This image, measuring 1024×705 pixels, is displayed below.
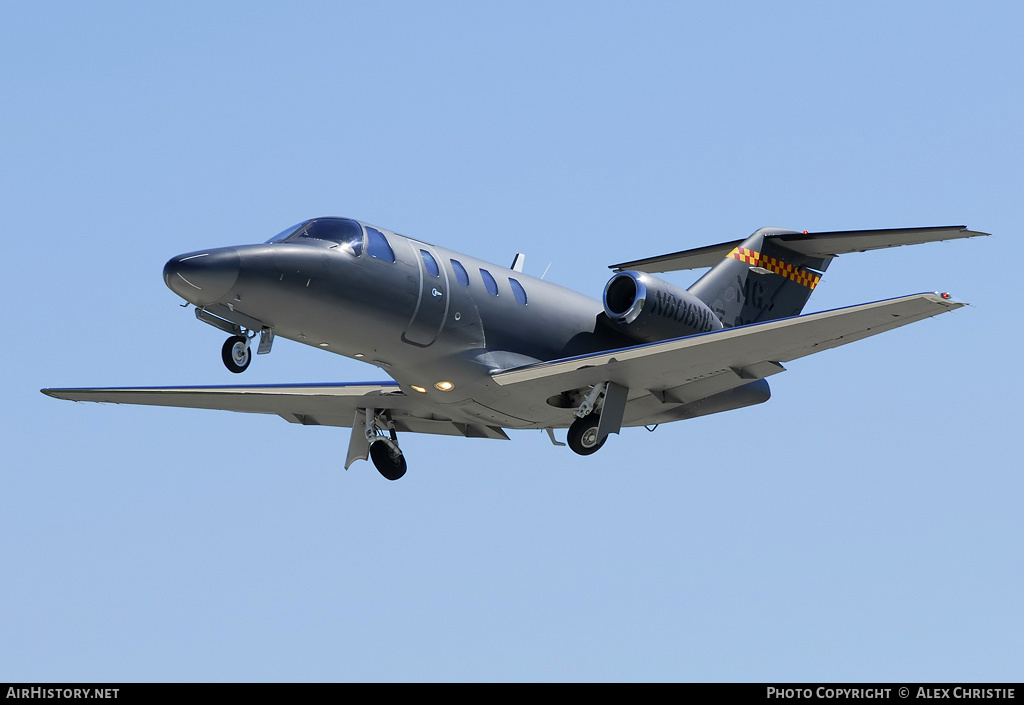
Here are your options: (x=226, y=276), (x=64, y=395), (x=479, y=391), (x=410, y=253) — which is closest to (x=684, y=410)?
(x=479, y=391)

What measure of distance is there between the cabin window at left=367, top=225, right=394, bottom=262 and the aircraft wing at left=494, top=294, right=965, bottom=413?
2.45 meters

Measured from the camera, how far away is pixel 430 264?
19.4 meters

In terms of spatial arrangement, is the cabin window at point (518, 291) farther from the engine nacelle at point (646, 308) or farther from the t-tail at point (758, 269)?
the t-tail at point (758, 269)

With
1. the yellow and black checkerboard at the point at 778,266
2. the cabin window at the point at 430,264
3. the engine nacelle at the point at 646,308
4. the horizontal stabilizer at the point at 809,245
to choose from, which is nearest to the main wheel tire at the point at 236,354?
the cabin window at the point at 430,264

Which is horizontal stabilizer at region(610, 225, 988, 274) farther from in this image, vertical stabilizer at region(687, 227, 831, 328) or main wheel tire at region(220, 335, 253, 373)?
main wheel tire at region(220, 335, 253, 373)

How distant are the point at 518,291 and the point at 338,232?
3258mm

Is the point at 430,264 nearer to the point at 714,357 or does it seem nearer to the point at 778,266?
the point at 714,357

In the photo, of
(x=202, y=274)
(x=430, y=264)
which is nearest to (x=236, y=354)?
(x=202, y=274)

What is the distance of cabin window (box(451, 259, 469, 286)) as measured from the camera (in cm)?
1977

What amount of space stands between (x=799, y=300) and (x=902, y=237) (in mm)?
3759
